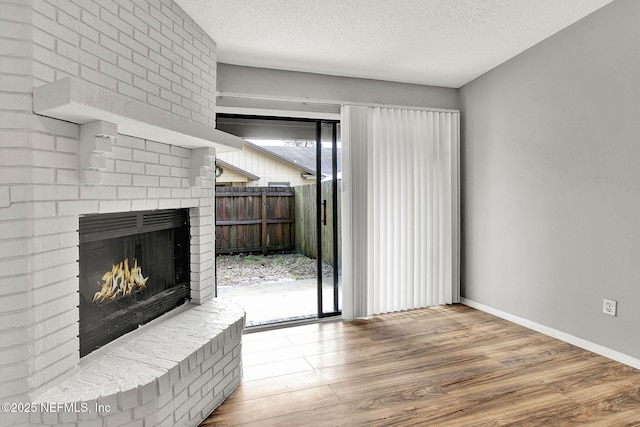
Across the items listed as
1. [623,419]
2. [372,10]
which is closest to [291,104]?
[372,10]

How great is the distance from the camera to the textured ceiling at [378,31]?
247cm

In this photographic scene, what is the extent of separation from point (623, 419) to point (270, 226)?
13.6 ft

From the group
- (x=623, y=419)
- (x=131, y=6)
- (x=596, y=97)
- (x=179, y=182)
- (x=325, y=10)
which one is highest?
(x=325, y=10)

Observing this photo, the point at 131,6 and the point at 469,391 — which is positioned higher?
the point at 131,6

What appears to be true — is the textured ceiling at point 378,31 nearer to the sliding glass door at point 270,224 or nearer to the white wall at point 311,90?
the white wall at point 311,90

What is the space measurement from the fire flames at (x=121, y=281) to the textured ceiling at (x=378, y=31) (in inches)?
68.0

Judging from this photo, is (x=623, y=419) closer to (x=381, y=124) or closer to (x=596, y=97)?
(x=596, y=97)

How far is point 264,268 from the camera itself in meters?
5.30

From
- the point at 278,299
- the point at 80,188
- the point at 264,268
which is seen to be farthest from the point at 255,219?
the point at 80,188

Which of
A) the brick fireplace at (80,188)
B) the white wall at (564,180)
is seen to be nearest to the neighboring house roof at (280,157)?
the white wall at (564,180)

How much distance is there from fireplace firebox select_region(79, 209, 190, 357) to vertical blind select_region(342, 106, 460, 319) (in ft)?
5.47

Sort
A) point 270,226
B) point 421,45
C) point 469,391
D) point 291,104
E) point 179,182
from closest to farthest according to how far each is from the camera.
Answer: point 469,391 < point 179,182 < point 421,45 < point 291,104 < point 270,226

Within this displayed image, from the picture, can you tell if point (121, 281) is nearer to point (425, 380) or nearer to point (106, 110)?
point (106, 110)

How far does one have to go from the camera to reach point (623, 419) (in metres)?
1.94
